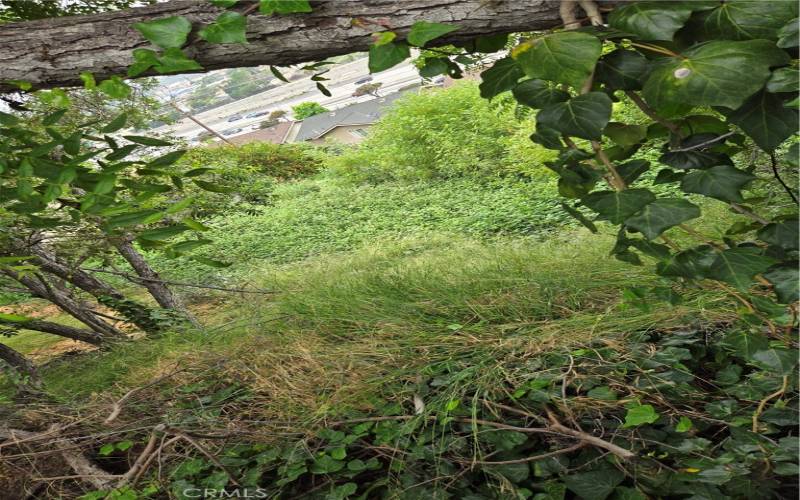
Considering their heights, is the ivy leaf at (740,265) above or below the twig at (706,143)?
below

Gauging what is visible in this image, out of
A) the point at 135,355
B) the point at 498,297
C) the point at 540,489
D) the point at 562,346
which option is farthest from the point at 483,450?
the point at 135,355

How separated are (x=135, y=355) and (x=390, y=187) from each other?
17.5 ft

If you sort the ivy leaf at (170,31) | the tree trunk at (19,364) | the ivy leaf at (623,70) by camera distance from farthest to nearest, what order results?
1. the tree trunk at (19,364)
2. the ivy leaf at (170,31)
3. the ivy leaf at (623,70)

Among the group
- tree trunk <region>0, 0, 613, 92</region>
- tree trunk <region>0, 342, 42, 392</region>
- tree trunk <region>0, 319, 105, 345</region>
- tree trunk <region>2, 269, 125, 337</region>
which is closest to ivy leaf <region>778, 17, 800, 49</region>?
tree trunk <region>0, 0, 613, 92</region>

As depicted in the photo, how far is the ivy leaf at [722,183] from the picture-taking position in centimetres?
52

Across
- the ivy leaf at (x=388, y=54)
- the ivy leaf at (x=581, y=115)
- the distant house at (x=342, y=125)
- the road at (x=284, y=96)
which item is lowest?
the distant house at (x=342, y=125)

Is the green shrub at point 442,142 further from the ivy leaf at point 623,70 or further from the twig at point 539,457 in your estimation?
the ivy leaf at point 623,70

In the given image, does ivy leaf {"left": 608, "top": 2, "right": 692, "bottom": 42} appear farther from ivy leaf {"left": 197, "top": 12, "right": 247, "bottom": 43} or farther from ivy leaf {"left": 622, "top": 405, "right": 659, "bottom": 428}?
ivy leaf {"left": 622, "top": 405, "right": 659, "bottom": 428}

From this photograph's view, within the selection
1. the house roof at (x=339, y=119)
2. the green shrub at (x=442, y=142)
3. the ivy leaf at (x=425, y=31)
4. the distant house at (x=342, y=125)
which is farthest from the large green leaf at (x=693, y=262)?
the house roof at (x=339, y=119)

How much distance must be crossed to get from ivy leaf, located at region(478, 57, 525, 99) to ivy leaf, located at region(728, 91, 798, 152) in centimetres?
24

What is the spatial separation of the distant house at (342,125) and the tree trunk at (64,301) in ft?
43.9

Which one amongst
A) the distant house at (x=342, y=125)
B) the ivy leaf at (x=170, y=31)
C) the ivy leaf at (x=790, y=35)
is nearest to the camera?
the ivy leaf at (x=790, y=35)

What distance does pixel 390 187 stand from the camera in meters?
7.55

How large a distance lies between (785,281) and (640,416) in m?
0.56
